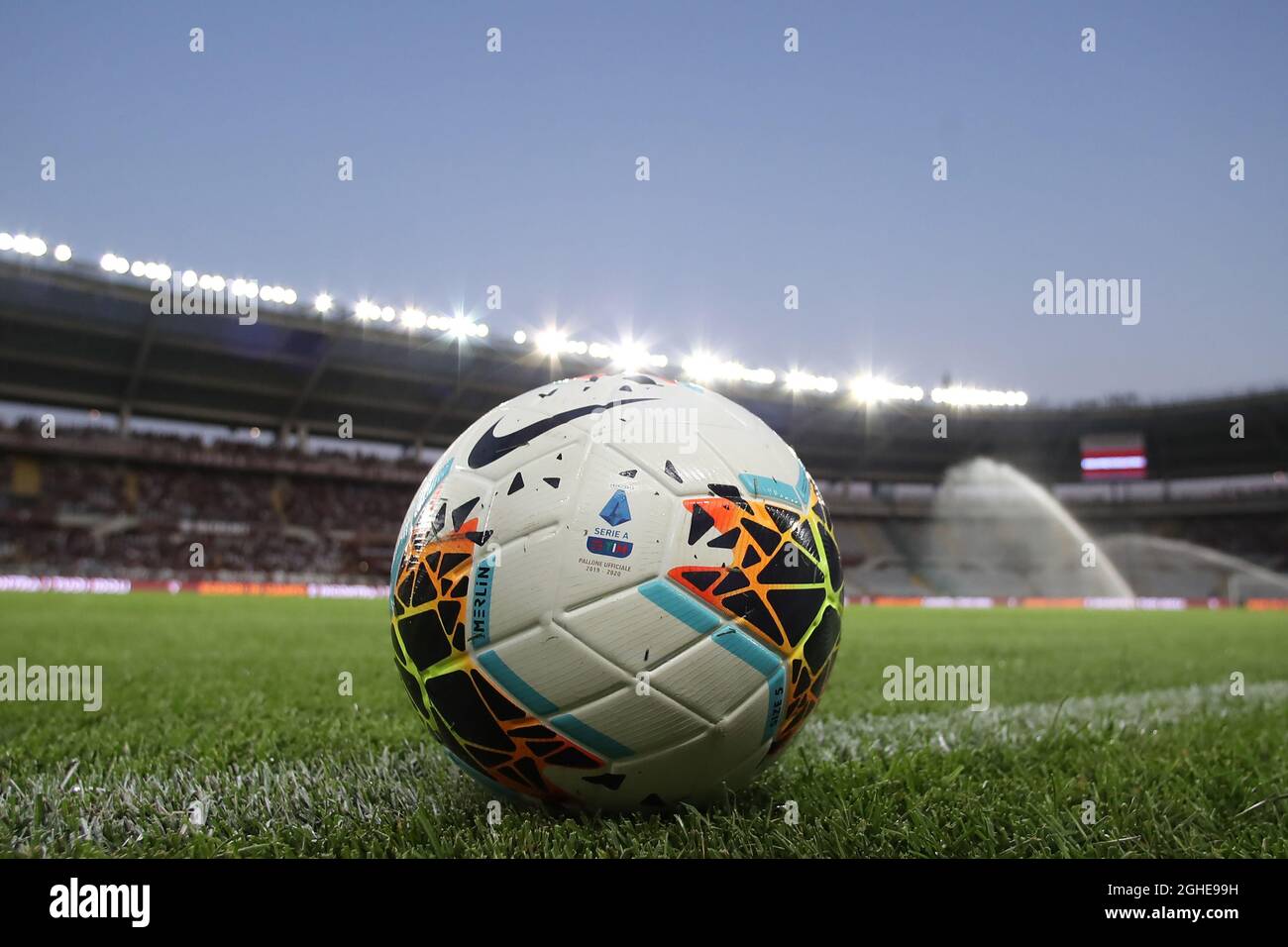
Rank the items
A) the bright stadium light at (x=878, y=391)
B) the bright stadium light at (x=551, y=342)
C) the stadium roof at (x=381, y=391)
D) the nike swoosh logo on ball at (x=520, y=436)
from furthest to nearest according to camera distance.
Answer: the bright stadium light at (x=878, y=391) → the bright stadium light at (x=551, y=342) → the stadium roof at (x=381, y=391) → the nike swoosh logo on ball at (x=520, y=436)

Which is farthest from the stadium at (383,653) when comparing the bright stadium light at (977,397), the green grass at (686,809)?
the bright stadium light at (977,397)

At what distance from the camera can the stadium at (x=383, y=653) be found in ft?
7.48

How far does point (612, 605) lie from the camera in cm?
213

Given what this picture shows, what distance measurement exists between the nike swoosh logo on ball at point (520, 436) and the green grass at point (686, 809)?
100cm

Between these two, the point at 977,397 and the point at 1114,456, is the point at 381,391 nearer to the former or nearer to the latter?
the point at 977,397

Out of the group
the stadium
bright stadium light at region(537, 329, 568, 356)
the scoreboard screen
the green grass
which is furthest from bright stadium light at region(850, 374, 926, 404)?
the green grass

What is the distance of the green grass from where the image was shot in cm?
221

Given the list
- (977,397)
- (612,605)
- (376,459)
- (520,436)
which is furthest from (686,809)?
(977,397)

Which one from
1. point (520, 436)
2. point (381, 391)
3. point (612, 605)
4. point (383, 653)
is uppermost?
point (381, 391)

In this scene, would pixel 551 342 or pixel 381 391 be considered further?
pixel 381 391

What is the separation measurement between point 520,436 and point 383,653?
20.5ft

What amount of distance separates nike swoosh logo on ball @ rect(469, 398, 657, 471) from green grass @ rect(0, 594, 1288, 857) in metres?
1.00

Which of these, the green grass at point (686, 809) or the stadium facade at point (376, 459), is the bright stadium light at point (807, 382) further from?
the green grass at point (686, 809)
